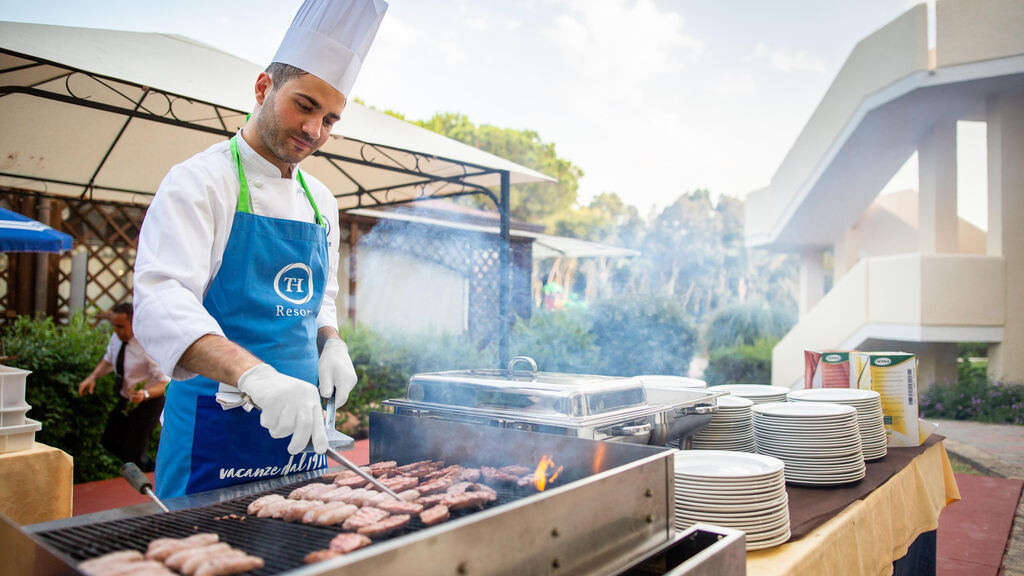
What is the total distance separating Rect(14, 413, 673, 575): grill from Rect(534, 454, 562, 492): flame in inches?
0.7

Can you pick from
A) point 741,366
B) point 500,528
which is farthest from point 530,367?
point 741,366

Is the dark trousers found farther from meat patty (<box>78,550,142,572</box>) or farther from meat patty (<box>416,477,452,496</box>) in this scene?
meat patty (<box>78,550,142,572</box>)

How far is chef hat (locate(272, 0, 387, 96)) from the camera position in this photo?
5.65 ft

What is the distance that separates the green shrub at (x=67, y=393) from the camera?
484cm

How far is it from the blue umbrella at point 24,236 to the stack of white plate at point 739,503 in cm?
588

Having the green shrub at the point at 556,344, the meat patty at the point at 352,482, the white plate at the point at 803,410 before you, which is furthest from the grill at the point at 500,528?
the green shrub at the point at 556,344

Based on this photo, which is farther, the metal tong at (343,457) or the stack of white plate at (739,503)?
the stack of white plate at (739,503)

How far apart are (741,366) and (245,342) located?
13047 millimetres

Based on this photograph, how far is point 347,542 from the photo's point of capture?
112cm

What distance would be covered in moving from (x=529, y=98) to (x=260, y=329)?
43.1m

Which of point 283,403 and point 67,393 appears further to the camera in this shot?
point 67,393

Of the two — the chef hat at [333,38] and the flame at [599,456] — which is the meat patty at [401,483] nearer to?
the flame at [599,456]

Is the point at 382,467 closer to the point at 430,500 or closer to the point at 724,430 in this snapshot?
the point at 430,500

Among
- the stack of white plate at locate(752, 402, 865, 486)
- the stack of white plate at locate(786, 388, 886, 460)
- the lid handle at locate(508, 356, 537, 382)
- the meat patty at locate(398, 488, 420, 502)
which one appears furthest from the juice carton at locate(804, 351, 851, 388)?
the meat patty at locate(398, 488, 420, 502)
